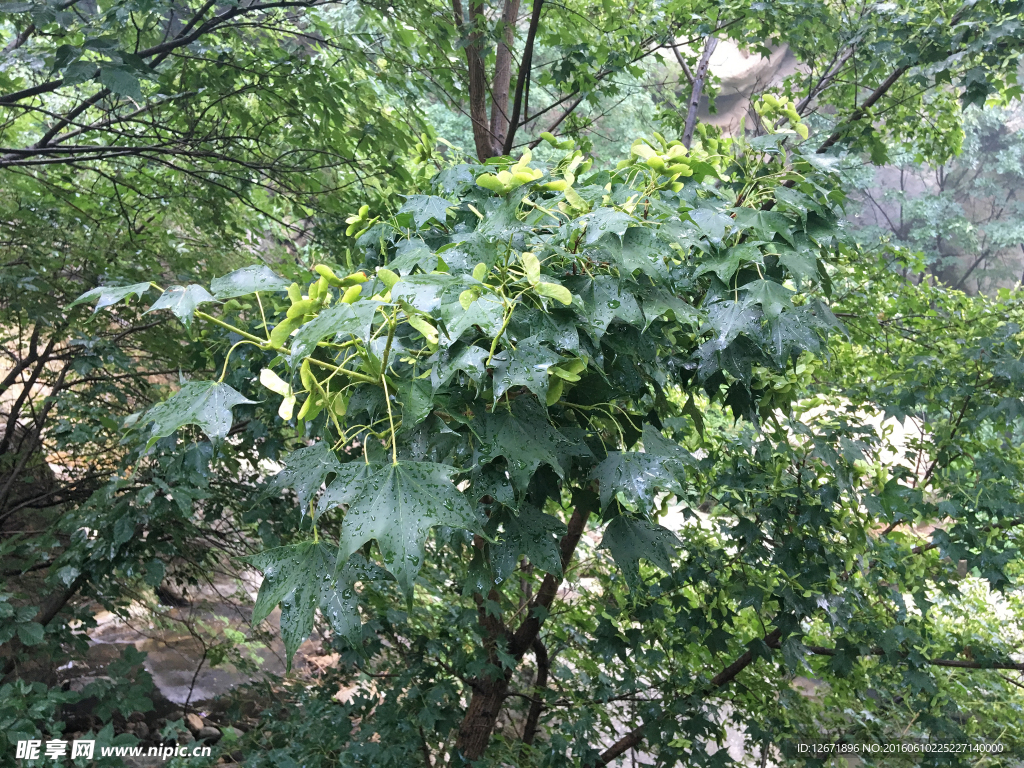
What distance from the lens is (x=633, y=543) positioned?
887 millimetres

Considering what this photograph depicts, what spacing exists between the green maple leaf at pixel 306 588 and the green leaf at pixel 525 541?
143 millimetres

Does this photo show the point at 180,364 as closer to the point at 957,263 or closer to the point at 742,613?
the point at 742,613

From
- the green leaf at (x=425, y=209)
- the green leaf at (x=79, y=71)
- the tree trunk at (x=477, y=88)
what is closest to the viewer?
the green leaf at (x=425, y=209)

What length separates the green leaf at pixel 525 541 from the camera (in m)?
0.81

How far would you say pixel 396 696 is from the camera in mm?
2381

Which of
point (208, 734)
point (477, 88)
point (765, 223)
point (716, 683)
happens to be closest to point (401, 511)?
point (765, 223)

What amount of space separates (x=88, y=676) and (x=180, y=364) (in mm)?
2313

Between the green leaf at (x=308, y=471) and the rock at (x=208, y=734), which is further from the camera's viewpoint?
the rock at (x=208, y=734)

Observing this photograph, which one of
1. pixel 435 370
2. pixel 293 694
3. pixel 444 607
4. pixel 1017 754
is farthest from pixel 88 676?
pixel 1017 754

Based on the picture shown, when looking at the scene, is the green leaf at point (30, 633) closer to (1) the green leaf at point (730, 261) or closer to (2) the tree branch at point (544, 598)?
(2) the tree branch at point (544, 598)

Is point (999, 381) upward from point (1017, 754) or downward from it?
upward

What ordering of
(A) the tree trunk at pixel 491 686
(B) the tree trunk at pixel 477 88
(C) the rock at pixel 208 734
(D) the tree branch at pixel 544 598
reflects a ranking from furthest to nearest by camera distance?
(C) the rock at pixel 208 734 → (B) the tree trunk at pixel 477 88 → (A) the tree trunk at pixel 491 686 → (D) the tree branch at pixel 544 598

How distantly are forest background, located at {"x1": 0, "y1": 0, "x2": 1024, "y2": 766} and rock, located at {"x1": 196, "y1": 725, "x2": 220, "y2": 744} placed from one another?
226mm

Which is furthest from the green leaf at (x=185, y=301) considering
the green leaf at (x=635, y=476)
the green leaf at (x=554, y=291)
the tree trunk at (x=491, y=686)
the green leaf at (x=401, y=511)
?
the tree trunk at (x=491, y=686)
